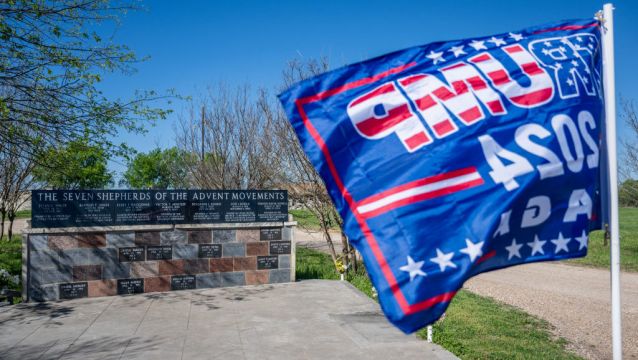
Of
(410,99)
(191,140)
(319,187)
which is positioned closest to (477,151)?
(410,99)

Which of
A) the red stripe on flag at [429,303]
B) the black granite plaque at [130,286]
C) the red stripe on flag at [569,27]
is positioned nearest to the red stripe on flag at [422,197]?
the red stripe on flag at [429,303]

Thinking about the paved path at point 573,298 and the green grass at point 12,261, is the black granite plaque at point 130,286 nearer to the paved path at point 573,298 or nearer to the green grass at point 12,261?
the green grass at point 12,261

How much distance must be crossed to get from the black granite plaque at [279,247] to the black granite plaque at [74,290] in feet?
11.9

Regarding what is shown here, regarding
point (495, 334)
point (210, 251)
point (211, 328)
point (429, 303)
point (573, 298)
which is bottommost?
point (573, 298)

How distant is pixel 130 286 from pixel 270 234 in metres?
2.93

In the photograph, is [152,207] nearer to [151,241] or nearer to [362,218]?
[151,241]

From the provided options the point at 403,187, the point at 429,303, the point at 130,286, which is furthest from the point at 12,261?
the point at 429,303

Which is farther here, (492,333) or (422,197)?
(492,333)

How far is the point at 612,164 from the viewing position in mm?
2967

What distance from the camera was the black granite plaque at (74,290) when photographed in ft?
29.3

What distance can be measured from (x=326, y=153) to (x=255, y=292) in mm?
7182

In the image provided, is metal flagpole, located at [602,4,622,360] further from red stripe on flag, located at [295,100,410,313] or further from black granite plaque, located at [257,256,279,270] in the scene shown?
black granite plaque, located at [257,256,279,270]

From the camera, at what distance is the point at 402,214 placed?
2.75 m

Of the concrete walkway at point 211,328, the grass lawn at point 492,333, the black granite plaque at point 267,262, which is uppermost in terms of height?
the black granite plaque at point 267,262
